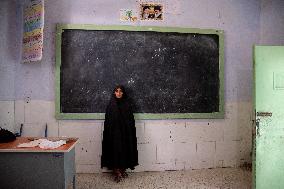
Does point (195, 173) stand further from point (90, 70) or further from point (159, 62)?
point (90, 70)

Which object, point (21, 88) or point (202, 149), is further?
point (202, 149)

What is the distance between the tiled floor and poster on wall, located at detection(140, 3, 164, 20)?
92.1 inches

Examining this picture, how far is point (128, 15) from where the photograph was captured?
4.17 metres

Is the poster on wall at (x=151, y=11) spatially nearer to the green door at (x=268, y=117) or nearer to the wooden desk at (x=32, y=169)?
the green door at (x=268, y=117)

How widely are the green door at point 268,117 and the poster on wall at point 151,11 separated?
161cm

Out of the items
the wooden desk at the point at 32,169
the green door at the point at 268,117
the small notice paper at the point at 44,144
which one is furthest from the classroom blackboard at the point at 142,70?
the wooden desk at the point at 32,169

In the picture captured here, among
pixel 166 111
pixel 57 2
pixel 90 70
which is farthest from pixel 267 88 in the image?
pixel 57 2

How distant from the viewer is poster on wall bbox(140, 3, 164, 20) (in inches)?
165

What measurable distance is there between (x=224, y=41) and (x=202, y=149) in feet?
5.67

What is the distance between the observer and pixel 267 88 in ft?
10.6

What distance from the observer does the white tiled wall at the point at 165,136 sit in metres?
4.06

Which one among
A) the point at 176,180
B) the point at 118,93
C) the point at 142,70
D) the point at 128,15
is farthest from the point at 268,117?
the point at 128,15

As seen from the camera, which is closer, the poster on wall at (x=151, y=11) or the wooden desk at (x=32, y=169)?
the wooden desk at (x=32, y=169)

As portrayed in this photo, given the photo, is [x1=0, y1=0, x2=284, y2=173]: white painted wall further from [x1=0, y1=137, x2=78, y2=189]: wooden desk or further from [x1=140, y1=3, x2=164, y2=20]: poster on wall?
[x1=0, y1=137, x2=78, y2=189]: wooden desk
